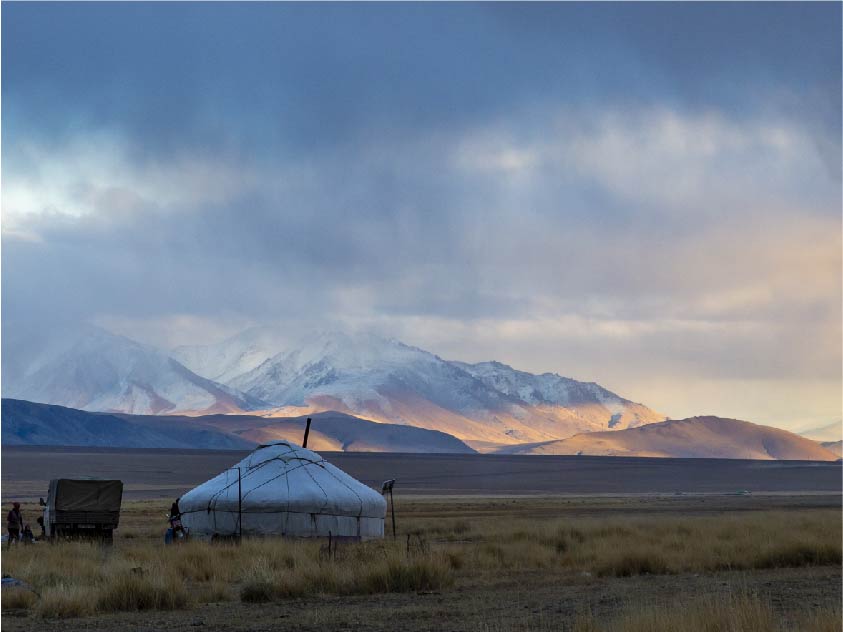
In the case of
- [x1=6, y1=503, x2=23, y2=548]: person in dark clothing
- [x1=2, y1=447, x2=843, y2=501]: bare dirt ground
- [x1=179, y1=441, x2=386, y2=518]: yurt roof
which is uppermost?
[x1=2, y1=447, x2=843, y2=501]: bare dirt ground

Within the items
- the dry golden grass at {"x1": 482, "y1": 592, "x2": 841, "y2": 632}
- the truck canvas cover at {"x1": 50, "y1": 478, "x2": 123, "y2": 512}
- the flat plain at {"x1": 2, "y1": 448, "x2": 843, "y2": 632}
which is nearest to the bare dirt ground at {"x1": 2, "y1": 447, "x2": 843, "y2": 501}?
the truck canvas cover at {"x1": 50, "y1": 478, "x2": 123, "y2": 512}

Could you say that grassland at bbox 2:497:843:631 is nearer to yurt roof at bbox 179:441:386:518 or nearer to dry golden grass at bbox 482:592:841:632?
dry golden grass at bbox 482:592:841:632

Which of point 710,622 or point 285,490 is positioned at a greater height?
point 285,490

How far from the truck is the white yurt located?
1.84 metres

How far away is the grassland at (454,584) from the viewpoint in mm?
14281

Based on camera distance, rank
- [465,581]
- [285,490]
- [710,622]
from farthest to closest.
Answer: [285,490]
[465,581]
[710,622]

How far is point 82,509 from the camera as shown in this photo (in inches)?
1168

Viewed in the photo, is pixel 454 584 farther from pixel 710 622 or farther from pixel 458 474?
pixel 458 474

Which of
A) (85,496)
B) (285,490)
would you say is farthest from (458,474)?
(285,490)

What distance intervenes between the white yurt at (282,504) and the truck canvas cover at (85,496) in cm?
182

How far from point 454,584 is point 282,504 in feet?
34.3

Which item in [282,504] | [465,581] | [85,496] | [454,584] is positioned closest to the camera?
[454,584]

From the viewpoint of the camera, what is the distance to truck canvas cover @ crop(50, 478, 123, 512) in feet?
97.2

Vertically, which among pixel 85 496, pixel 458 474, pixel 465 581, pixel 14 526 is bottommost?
pixel 465 581
